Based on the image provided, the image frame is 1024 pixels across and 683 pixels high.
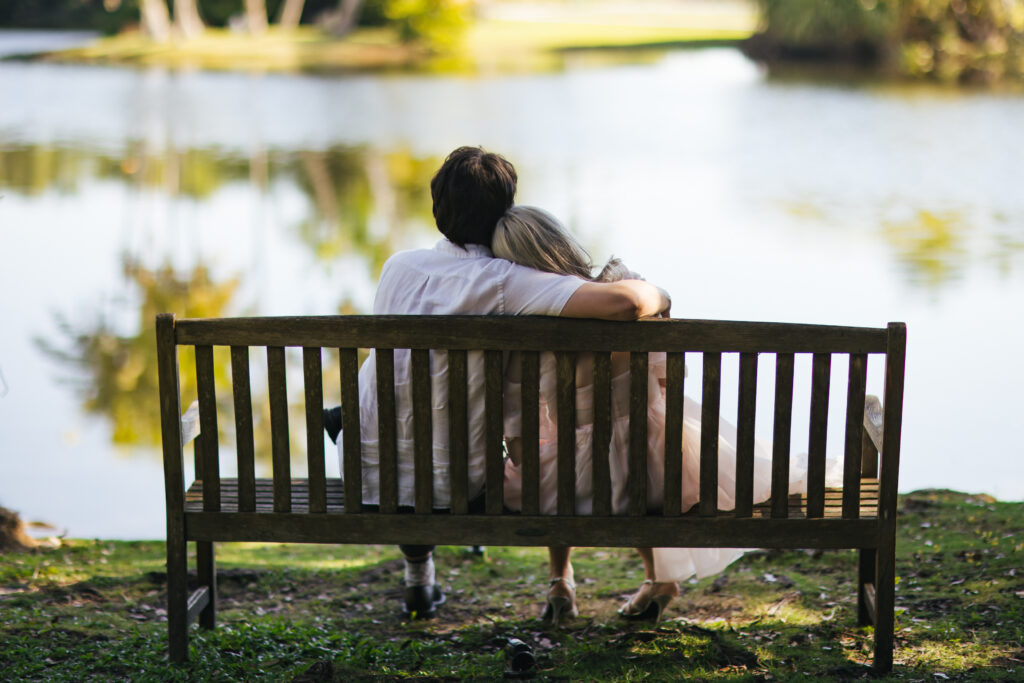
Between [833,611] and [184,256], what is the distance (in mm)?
8400

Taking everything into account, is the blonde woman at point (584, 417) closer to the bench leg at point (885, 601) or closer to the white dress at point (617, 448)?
the white dress at point (617, 448)

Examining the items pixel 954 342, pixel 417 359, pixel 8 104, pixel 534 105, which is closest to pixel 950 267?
pixel 954 342

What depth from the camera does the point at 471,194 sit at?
10.4ft

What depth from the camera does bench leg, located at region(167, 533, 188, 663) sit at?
3.18m

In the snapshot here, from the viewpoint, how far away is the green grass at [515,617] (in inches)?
125

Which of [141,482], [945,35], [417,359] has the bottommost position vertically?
[141,482]

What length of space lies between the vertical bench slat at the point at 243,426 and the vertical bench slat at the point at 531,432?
2.34 feet

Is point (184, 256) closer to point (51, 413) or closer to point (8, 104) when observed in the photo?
point (51, 413)

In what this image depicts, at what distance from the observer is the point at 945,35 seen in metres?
28.2

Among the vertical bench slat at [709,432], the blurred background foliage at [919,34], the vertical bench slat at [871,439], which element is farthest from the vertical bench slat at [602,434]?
the blurred background foliage at [919,34]

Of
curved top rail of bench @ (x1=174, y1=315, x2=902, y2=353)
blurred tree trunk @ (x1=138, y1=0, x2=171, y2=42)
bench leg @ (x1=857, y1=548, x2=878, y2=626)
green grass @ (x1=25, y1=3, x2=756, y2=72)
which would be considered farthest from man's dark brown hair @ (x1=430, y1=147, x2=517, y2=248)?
blurred tree trunk @ (x1=138, y1=0, x2=171, y2=42)

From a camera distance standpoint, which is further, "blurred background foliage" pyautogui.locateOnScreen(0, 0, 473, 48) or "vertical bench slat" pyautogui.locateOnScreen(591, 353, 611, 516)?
"blurred background foliage" pyautogui.locateOnScreen(0, 0, 473, 48)

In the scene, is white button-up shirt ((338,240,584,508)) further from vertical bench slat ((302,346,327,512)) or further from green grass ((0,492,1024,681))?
green grass ((0,492,1024,681))

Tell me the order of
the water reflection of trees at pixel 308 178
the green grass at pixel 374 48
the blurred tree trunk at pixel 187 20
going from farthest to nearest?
the blurred tree trunk at pixel 187 20 < the green grass at pixel 374 48 < the water reflection of trees at pixel 308 178
